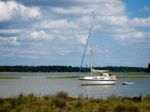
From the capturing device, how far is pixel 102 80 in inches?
3408

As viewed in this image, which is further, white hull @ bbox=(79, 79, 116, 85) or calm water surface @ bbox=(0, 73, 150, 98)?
white hull @ bbox=(79, 79, 116, 85)

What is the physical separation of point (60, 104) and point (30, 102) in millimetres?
2427

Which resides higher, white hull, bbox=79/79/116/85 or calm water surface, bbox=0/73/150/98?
white hull, bbox=79/79/116/85

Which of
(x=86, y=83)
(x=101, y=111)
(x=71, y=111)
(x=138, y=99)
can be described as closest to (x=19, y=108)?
(x=71, y=111)

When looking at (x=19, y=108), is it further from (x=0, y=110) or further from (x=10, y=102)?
(x=10, y=102)

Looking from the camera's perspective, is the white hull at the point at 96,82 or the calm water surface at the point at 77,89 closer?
the calm water surface at the point at 77,89

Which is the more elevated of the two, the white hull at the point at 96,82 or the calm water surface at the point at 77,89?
the white hull at the point at 96,82

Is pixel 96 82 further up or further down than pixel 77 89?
further up

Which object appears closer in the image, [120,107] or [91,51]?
[120,107]

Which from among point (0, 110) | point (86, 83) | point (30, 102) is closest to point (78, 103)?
point (30, 102)

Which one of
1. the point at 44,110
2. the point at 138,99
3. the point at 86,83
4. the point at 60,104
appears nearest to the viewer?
the point at 44,110

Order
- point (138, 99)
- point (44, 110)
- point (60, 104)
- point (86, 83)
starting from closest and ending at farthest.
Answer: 1. point (44, 110)
2. point (60, 104)
3. point (138, 99)
4. point (86, 83)

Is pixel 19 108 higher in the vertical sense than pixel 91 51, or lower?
lower

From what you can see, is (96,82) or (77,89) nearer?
(77,89)
